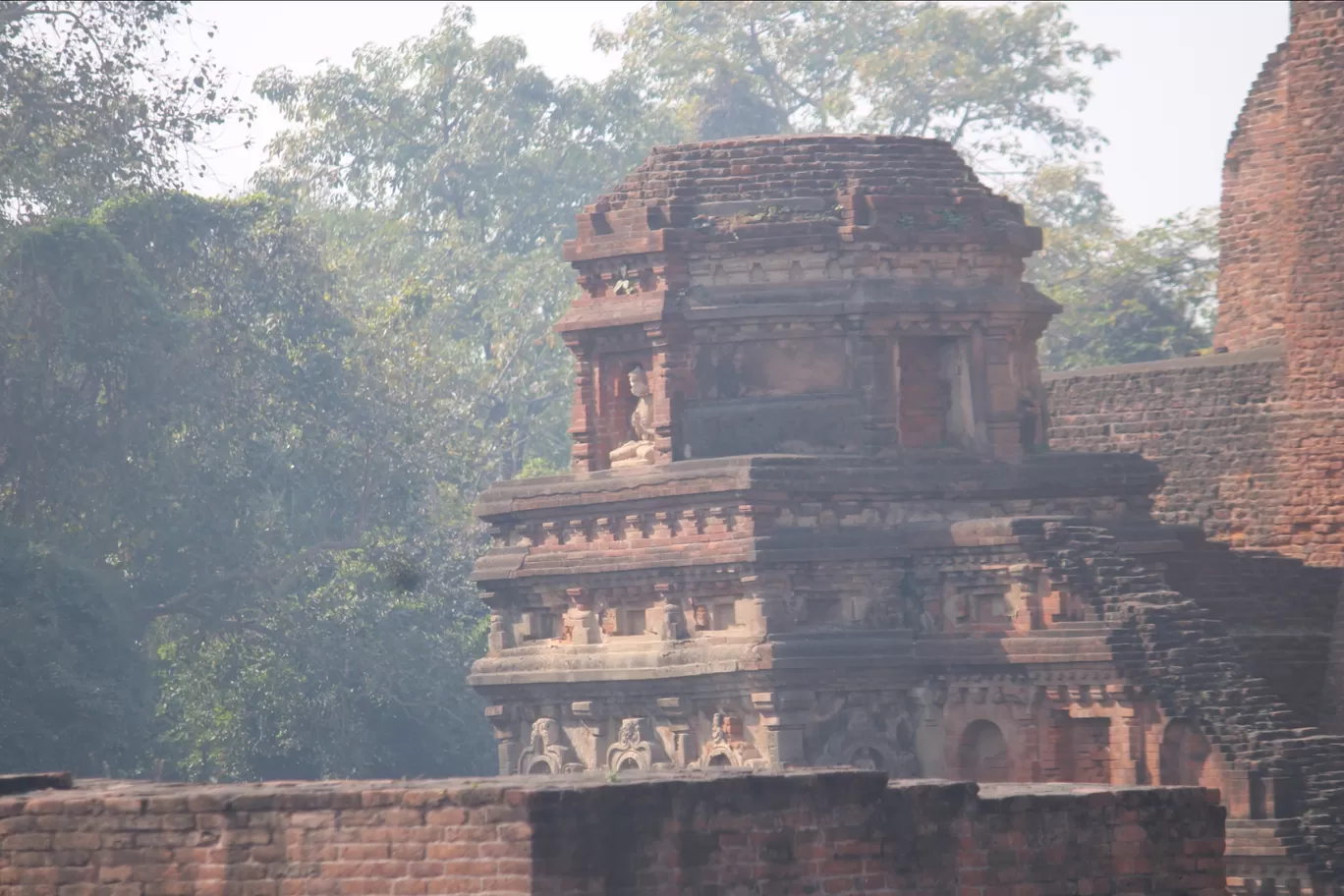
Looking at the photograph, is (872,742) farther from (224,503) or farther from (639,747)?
(224,503)

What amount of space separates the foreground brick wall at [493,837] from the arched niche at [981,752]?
11.8 metres

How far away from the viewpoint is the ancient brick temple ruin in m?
23.3

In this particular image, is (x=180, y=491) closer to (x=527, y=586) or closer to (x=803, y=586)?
(x=527, y=586)

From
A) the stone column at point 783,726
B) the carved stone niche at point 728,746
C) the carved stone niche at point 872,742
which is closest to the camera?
the stone column at point 783,726

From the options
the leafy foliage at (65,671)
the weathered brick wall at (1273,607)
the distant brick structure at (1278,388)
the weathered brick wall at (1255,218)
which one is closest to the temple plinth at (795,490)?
the weathered brick wall at (1273,607)

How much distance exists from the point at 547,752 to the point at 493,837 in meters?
15.4

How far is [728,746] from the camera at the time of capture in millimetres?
24047

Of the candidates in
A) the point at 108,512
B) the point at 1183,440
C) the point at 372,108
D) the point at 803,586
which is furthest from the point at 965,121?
the point at 803,586

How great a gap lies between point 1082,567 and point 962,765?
2.05 meters

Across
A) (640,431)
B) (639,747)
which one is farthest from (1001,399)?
(639,747)

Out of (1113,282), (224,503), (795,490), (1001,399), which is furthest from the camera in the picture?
(1113,282)

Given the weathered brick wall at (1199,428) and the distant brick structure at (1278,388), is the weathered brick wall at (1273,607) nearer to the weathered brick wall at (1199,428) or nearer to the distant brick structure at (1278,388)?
the distant brick structure at (1278,388)

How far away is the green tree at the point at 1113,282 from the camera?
4566 cm

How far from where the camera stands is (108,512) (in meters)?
36.7
